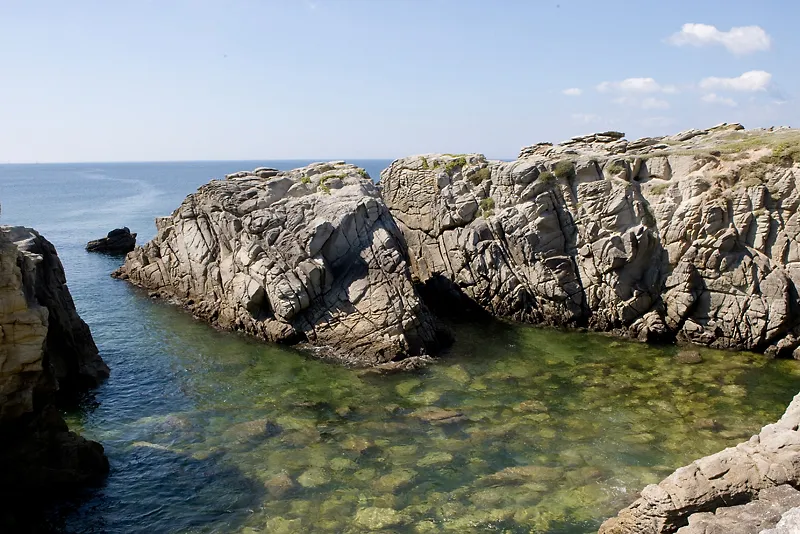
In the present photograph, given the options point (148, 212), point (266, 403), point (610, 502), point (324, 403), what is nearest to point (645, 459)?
point (610, 502)

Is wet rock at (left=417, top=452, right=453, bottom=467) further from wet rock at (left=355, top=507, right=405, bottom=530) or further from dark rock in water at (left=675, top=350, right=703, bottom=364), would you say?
dark rock in water at (left=675, top=350, right=703, bottom=364)

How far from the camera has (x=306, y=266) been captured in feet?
141

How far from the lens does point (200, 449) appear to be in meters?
28.4

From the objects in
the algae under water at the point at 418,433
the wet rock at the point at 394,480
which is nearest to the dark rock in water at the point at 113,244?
the algae under water at the point at 418,433

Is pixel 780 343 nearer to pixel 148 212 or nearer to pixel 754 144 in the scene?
pixel 754 144

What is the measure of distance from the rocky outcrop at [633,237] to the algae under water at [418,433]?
333 cm

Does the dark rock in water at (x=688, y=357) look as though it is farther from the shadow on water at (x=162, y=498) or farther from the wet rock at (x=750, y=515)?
the shadow on water at (x=162, y=498)

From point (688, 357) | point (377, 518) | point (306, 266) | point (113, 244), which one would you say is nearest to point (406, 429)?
point (377, 518)

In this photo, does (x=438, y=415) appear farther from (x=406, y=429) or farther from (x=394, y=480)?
(x=394, y=480)

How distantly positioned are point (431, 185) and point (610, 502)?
116 feet

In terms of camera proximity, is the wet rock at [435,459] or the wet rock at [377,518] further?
the wet rock at [435,459]

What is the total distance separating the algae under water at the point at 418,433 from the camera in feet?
77.4

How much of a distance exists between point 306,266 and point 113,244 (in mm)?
51465

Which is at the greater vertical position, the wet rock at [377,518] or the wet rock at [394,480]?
the wet rock at [394,480]
